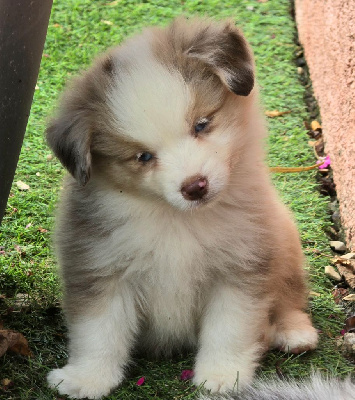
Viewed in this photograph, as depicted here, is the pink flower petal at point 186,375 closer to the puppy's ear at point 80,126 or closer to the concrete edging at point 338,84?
the puppy's ear at point 80,126

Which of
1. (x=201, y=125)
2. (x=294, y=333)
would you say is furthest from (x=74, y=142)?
(x=294, y=333)

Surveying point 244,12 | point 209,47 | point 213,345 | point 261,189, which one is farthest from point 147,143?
point 244,12

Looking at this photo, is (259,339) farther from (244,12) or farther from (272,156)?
(244,12)

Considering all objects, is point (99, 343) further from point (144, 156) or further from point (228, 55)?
point (228, 55)

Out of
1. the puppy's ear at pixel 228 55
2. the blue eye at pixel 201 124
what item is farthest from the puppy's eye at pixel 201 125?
the puppy's ear at pixel 228 55

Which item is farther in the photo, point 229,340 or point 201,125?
point 229,340
